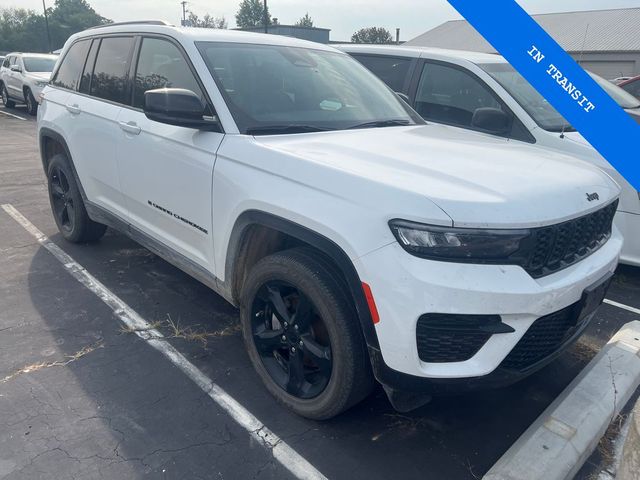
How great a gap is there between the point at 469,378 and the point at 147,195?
2494 mm

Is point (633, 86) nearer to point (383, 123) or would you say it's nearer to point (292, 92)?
point (383, 123)

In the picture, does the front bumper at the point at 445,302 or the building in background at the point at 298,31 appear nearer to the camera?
the front bumper at the point at 445,302

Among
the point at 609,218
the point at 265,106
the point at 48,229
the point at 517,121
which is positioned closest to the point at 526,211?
the point at 609,218

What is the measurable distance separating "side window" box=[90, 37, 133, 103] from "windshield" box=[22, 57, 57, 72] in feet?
45.0

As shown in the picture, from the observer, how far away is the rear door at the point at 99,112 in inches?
162

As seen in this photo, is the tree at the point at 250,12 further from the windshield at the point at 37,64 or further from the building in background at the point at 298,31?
the windshield at the point at 37,64

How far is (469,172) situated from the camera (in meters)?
2.49

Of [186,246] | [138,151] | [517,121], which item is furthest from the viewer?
[517,121]

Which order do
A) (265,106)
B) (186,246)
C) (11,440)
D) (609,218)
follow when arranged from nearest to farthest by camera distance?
(11,440) < (609,218) < (265,106) < (186,246)

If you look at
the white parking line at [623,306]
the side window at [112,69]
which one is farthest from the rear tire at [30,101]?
the white parking line at [623,306]

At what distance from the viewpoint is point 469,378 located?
2.25 m

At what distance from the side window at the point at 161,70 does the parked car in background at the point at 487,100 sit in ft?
7.80

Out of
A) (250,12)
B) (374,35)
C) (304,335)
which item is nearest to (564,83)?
(304,335)

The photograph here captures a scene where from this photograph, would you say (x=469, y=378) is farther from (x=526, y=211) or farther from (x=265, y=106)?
(x=265, y=106)
